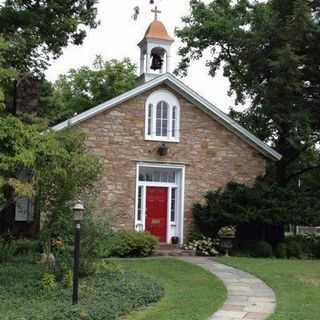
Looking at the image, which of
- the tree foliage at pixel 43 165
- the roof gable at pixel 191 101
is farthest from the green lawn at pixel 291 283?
the roof gable at pixel 191 101

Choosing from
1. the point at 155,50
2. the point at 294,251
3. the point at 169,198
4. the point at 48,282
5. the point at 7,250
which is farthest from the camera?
the point at 155,50

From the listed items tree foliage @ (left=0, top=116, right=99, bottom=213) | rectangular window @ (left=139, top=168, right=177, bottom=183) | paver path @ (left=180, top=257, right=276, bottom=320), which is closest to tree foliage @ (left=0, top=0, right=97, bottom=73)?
rectangular window @ (left=139, top=168, right=177, bottom=183)

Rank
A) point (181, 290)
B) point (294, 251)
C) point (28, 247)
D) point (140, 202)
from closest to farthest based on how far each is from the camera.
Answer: point (181, 290) < point (28, 247) < point (294, 251) < point (140, 202)

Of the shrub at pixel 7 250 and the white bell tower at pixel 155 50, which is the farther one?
the white bell tower at pixel 155 50

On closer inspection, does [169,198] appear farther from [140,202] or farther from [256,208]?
[256,208]

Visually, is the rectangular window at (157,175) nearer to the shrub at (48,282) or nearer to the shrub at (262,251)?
the shrub at (262,251)

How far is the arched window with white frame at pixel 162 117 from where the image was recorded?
72.8ft

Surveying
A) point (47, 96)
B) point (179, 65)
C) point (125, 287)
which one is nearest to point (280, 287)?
point (125, 287)

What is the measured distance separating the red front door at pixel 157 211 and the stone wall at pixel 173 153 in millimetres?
797

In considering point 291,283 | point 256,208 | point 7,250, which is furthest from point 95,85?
point 291,283

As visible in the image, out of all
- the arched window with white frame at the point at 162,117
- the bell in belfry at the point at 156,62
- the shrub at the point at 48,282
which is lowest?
the shrub at the point at 48,282

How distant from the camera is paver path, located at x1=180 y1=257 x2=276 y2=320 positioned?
10.1 m

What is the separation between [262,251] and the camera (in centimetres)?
2147

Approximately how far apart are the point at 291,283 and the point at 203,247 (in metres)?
7.98
